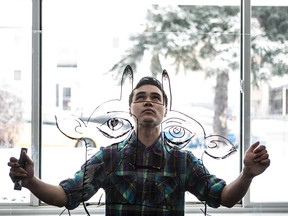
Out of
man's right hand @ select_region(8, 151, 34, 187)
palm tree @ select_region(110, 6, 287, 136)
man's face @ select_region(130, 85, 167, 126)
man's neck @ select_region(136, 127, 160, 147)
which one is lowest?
man's right hand @ select_region(8, 151, 34, 187)

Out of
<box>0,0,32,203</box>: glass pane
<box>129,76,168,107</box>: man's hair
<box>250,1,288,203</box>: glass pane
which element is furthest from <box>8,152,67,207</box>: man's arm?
<box>250,1,288,203</box>: glass pane

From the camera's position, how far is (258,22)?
2012 mm

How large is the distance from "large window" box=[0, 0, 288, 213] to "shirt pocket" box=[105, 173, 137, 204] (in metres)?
0.43

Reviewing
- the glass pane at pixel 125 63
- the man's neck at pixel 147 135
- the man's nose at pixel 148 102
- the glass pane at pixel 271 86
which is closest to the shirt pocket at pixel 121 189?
the man's neck at pixel 147 135

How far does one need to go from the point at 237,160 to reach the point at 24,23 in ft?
4.02

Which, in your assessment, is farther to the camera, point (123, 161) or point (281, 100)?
point (281, 100)

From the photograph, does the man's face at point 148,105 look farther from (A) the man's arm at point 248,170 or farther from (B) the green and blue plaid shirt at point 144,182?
(A) the man's arm at point 248,170

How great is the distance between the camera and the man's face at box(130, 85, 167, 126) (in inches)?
57.1

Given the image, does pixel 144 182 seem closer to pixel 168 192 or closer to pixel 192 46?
pixel 168 192

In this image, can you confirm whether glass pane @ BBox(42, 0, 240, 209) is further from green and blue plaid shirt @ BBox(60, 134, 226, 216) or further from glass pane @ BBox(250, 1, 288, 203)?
green and blue plaid shirt @ BBox(60, 134, 226, 216)

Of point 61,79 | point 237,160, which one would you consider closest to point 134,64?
point 61,79

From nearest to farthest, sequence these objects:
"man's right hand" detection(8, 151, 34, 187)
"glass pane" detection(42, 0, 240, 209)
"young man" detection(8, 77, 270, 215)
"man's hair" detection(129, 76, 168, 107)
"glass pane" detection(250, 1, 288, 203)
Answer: "man's right hand" detection(8, 151, 34, 187), "young man" detection(8, 77, 270, 215), "man's hair" detection(129, 76, 168, 107), "glass pane" detection(42, 0, 240, 209), "glass pane" detection(250, 1, 288, 203)

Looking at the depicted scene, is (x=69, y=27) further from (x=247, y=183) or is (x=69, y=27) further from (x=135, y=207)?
(x=247, y=183)

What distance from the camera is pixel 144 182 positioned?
55.5 inches
